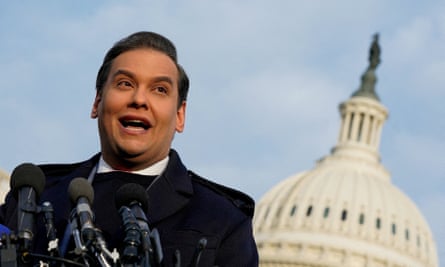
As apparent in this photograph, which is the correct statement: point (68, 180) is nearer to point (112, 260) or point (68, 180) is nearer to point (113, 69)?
point (113, 69)

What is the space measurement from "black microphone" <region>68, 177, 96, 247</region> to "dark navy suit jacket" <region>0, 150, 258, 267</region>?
322 millimetres

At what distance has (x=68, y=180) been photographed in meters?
5.55

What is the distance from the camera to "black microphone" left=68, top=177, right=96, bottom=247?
180 inches

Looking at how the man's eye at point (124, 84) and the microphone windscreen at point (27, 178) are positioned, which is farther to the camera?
the man's eye at point (124, 84)

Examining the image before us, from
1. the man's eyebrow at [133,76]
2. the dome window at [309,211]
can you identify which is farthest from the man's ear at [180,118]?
the dome window at [309,211]

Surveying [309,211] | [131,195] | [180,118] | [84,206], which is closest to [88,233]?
[84,206]

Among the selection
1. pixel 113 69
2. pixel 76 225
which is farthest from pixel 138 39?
pixel 76 225

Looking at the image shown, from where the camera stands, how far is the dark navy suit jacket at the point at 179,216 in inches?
207

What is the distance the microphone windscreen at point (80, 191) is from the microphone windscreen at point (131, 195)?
9 cm

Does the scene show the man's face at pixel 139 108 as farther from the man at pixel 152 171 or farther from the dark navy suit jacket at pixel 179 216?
the dark navy suit jacket at pixel 179 216

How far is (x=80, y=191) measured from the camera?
4.86 m

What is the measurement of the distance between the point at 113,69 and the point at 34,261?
3.19ft

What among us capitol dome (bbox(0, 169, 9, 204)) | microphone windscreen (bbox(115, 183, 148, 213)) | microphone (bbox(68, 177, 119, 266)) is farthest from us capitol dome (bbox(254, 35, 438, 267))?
microphone (bbox(68, 177, 119, 266))

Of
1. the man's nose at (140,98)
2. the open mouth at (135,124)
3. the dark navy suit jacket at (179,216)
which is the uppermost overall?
the man's nose at (140,98)
